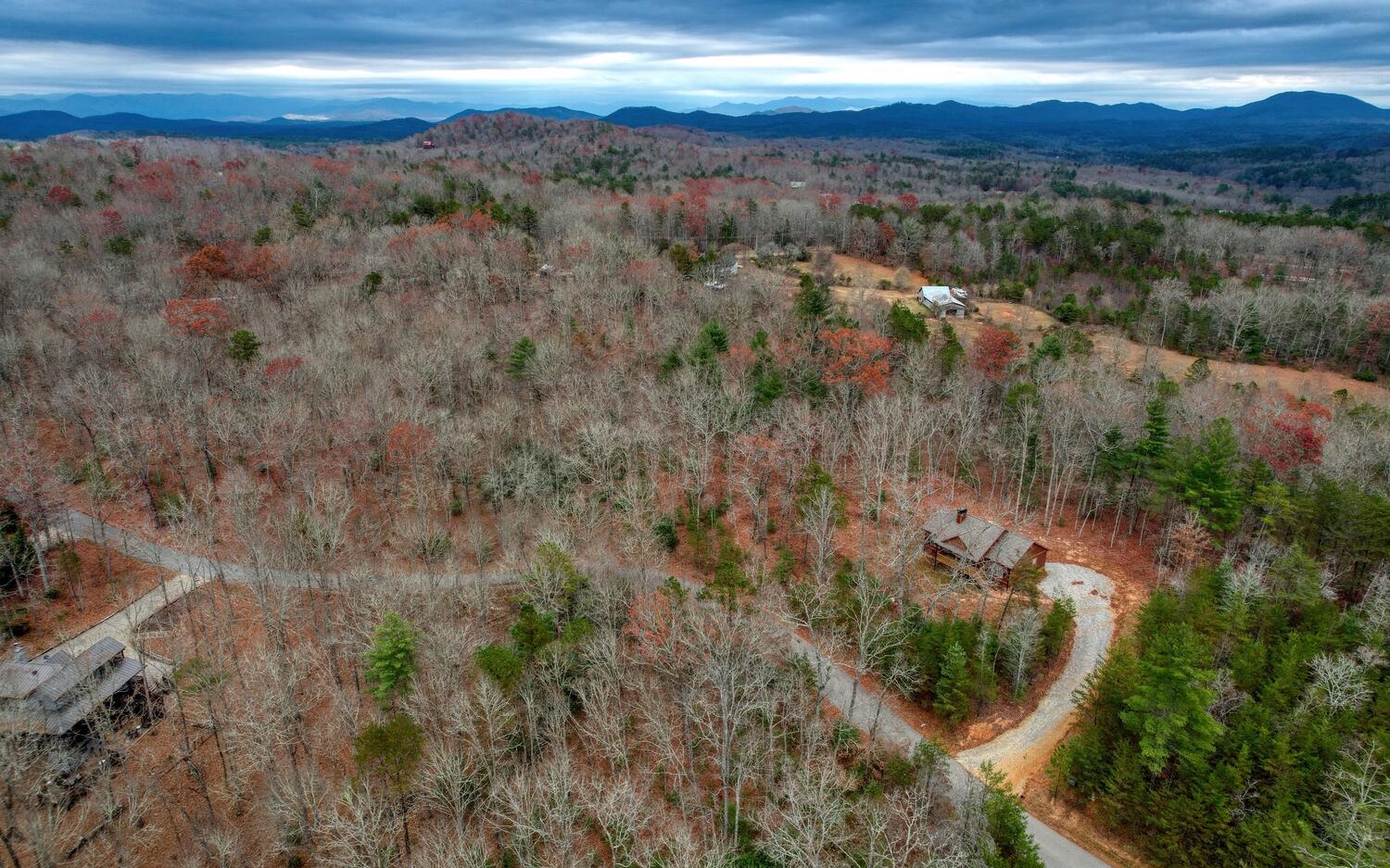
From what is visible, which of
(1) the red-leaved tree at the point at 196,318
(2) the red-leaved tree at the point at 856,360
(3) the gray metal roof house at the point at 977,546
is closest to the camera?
(3) the gray metal roof house at the point at 977,546

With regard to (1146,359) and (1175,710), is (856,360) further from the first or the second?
(1146,359)

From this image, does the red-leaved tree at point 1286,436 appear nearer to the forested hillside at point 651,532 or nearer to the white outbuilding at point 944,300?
the forested hillside at point 651,532

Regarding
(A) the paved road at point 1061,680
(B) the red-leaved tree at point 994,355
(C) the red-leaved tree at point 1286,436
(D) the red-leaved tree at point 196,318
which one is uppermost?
(D) the red-leaved tree at point 196,318

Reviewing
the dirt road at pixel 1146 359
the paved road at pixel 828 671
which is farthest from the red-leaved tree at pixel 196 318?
the dirt road at pixel 1146 359

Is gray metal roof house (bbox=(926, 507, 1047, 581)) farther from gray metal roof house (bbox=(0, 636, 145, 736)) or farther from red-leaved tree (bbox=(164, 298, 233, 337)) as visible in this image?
red-leaved tree (bbox=(164, 298, 233, 337))

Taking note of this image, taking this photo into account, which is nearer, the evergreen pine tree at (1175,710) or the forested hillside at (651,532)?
the evergreen pine tree at (1175,710)

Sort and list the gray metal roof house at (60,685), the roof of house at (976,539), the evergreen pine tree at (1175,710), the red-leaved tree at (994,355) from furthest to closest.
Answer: the red-leaved tree at (994,355), the roof of house at (976,539), the gray metal roof house at (60,685), the evergreen pine tree at (1175,710)

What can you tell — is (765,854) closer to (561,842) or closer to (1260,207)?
(561,842)

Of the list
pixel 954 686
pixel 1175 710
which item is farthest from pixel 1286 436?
pixel 954 686
